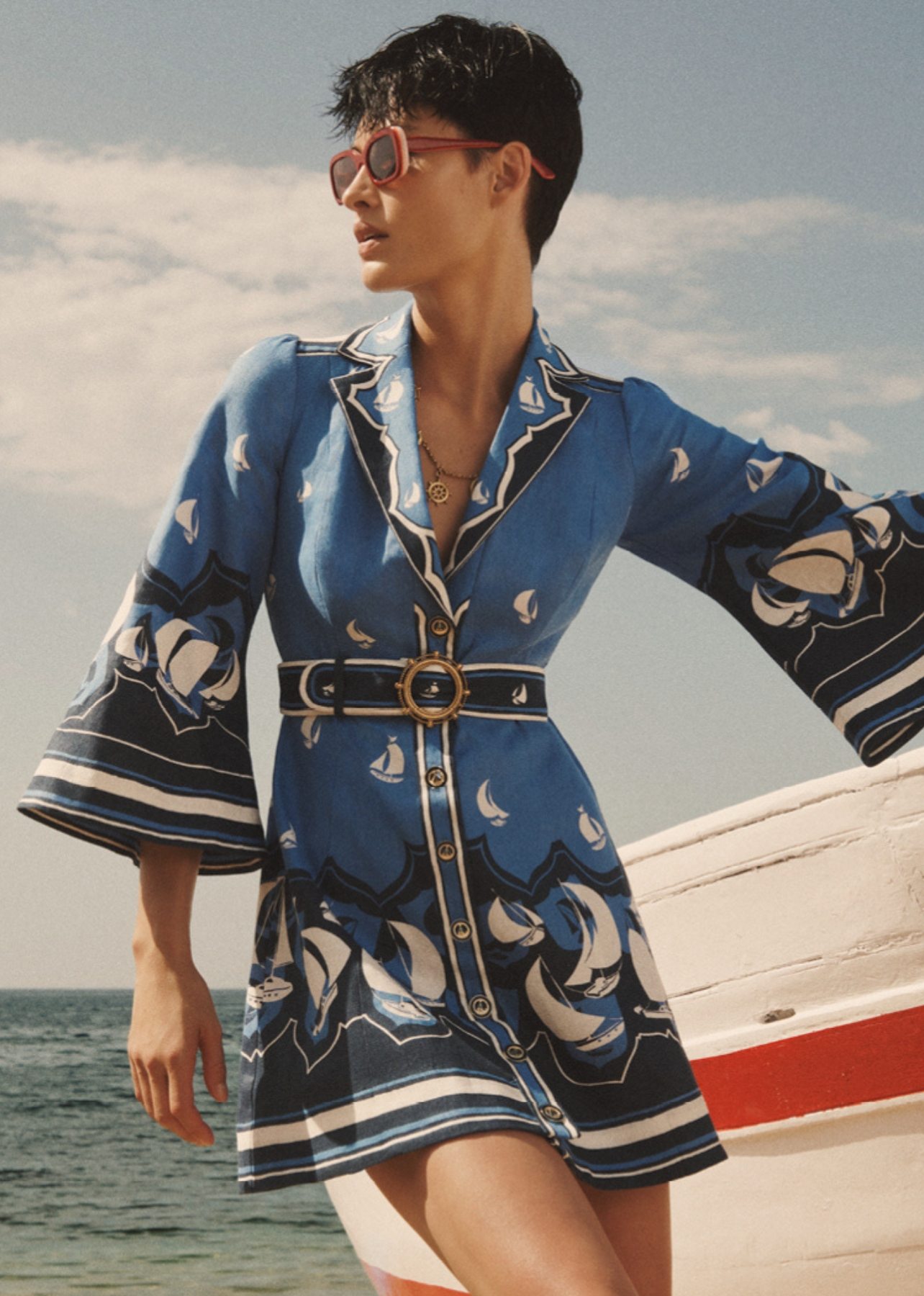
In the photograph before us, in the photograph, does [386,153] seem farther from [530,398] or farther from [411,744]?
[411,744]

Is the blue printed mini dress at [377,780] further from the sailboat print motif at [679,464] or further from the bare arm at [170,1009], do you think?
the sailboat print motif at [679,464]

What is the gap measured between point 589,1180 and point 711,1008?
6.81 feet

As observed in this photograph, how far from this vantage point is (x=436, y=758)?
2.00 metres

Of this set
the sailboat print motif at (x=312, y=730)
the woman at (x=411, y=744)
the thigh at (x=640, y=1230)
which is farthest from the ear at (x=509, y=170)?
the thigh at (x=640, y=1230)

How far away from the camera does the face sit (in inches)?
84.2

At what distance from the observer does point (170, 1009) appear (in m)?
1.87

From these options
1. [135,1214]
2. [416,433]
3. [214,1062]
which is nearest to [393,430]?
[416,433]

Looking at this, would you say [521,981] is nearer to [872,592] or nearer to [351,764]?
[351,764]

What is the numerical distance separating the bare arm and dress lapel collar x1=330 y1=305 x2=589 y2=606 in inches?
19.3

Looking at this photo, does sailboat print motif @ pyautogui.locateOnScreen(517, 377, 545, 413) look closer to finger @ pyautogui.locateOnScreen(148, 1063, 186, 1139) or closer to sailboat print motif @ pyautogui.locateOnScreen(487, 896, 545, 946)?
sailboat print motif @ pyautogui.locateOnScreen(487, 896, 545, 946)

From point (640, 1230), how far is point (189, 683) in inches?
35.5

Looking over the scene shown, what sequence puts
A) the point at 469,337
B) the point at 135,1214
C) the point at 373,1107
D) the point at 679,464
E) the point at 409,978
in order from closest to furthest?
1. the point at 373,1107
2. the point at 409,978
3. the point at 469,337
4. the point at 679,464
5. the point at 135,1214

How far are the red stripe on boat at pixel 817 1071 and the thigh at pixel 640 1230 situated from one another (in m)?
1.66

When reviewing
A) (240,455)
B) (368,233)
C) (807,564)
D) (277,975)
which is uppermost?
(368,233)
